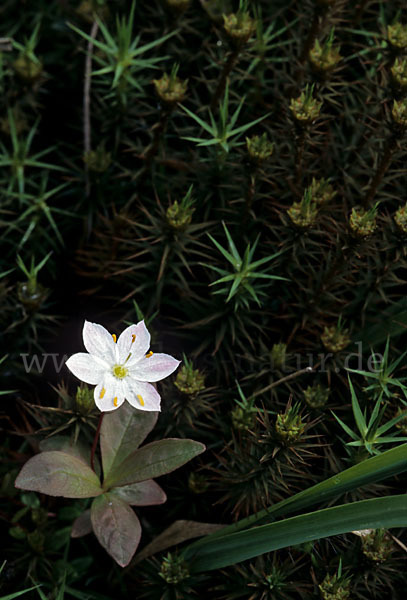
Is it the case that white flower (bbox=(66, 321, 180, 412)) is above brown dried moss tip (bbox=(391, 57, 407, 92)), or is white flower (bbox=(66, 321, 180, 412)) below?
below

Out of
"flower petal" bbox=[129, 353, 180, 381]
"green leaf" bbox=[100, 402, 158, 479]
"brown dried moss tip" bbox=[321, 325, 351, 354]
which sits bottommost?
"green leaf" bbox=[100, 402, 158, 479]

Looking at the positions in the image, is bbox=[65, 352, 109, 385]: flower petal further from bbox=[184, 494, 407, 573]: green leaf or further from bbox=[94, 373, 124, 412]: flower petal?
bbox=[184, 494, 407, 573]: green leaf

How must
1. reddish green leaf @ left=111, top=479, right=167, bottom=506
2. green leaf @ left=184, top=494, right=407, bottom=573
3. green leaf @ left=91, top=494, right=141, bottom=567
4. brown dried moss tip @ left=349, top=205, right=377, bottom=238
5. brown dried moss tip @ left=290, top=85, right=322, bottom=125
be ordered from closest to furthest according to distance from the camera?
green leaf @ left=184, top=494, right=407, bottom=573
green leaf @ left=91, top=494, right=141, bottom=567
reddish green leaf @ left=111, top=479, right=167, bottom=506
brown dried moss tip @ left=349, top=205, right=377, bottom=238
brown dried moss tip @ left=290, top=85, right=322, bottom=125

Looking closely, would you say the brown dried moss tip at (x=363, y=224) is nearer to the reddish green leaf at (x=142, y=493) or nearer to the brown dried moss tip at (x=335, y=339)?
the brown dried moss tip at (x=335, y=339)

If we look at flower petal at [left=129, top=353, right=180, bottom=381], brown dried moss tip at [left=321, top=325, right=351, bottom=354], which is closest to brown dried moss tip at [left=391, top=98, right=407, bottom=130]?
brown dried moss tip at [left=321, top=325, right=351, bottom=354]

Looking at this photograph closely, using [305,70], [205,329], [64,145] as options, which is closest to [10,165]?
[64,145]

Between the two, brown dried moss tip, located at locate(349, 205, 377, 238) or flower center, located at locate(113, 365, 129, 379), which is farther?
brown dried moss tip, located at locate(349, 205, 377, 238)

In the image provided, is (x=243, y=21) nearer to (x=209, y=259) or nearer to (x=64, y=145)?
(x=209, y=259)

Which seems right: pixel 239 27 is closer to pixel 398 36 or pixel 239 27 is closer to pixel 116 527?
pixel 398 36

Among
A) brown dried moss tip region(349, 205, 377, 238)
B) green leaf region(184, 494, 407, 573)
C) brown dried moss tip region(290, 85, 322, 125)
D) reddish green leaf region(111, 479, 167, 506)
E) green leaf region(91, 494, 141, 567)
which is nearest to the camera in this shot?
green leaf region(184, 494, 407, 573)
